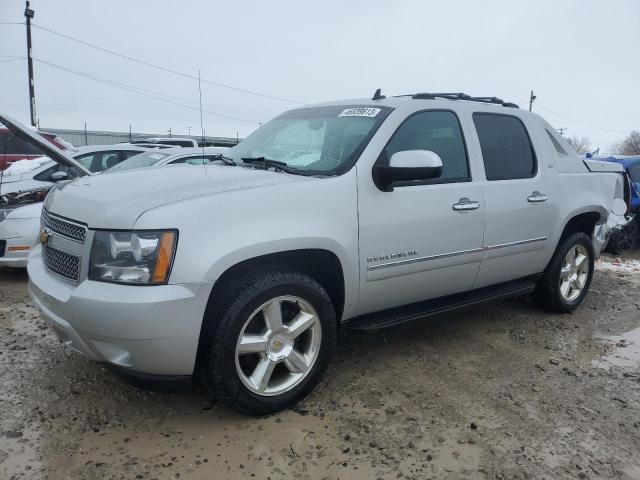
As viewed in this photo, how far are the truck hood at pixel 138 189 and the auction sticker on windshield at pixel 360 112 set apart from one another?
761 mm

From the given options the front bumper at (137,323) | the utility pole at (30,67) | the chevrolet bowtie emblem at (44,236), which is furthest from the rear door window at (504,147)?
the utility pole at (30,67)

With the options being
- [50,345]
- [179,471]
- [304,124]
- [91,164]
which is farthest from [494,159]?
[91,164]

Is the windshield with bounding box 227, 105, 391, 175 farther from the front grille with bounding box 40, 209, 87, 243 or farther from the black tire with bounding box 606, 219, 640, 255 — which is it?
the black tire with bounding box 606, 219, 640, 255

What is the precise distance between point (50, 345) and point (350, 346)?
2238 mm

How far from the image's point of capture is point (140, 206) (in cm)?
255

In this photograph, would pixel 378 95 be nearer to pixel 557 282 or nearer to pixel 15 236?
pixel 557 282

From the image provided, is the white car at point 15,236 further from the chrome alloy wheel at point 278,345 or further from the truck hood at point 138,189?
the chrome alloy wheel at point 278,345

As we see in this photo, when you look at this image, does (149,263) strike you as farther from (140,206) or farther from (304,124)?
(304,124)

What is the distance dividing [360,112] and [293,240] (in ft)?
4.11

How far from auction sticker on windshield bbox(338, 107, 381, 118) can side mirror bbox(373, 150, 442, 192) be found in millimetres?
497

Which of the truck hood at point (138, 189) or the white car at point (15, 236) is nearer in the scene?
the truck hood at point (138, 189)

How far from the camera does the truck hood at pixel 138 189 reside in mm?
2566

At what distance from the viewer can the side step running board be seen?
331 centimetres

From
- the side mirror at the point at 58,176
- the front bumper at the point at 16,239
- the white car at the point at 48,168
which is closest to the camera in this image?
the front bumper at the point at 16,239
